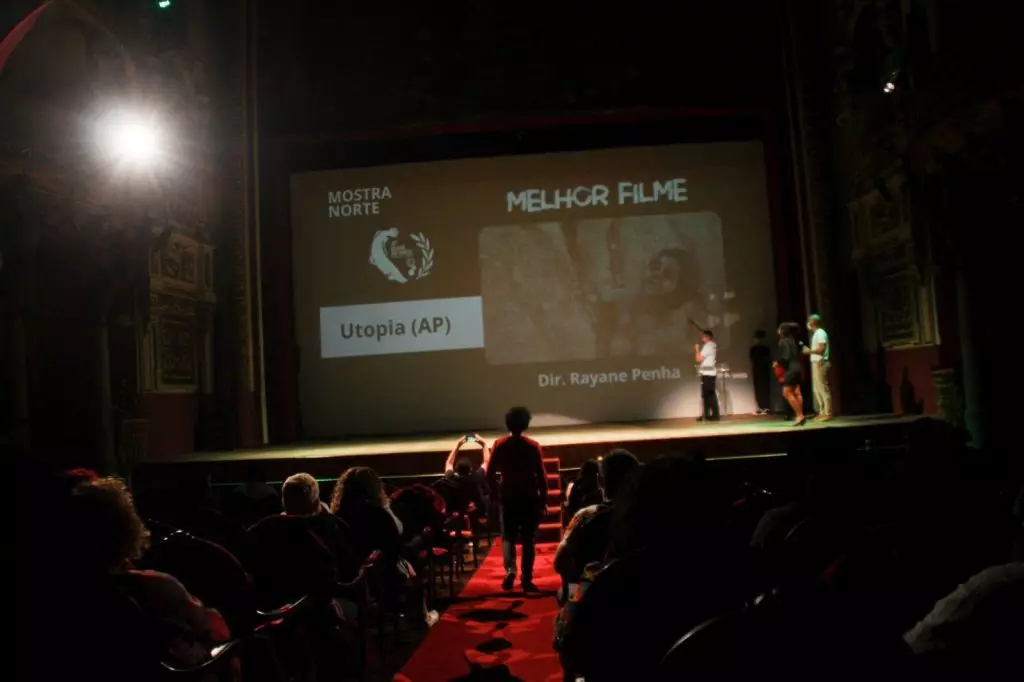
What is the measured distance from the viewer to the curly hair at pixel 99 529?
1731mm

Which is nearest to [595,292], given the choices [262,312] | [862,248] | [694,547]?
[862,248]

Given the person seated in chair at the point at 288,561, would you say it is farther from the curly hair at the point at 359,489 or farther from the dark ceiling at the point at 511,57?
the dark ceiling at the point at 511,57

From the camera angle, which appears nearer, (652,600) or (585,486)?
(652,600)

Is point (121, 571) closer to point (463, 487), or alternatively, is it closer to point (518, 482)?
point (518, 482)

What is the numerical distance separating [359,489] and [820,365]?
265 inches

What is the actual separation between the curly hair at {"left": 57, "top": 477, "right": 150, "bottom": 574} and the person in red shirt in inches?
135

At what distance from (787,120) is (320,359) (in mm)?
7100

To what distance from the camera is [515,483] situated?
17.9 feet

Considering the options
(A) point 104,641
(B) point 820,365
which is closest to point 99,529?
(A) point 104,641

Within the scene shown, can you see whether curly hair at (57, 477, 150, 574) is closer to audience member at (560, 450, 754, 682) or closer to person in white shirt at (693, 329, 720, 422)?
audience member at (560, 450, 754, 682)

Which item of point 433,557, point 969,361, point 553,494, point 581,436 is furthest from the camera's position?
point 581,436

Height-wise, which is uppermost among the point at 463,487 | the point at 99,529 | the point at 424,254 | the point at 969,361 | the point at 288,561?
the point at 424,254

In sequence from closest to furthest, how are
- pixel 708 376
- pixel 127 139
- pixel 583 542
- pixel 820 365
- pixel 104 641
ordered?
pixel 104 641, pixel 583 542, pixel 127 139, pixel 820 365, pixel 708 376

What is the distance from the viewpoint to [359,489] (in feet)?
13.5
